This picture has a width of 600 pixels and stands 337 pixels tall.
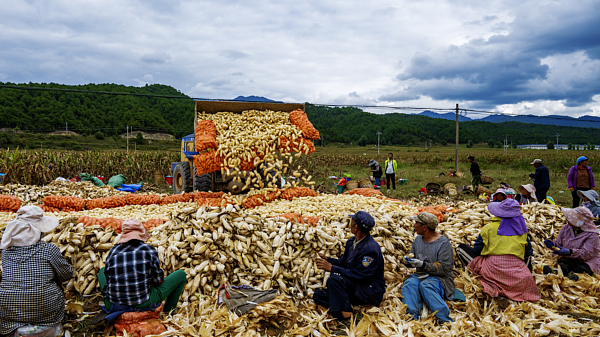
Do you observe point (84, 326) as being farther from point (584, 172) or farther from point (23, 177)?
point (23, 177)

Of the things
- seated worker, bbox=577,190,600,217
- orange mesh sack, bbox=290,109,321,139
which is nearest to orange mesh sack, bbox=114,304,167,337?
orange mesh sack, bbox=290,109,321,139

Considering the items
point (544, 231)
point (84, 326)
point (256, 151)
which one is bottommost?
point (84, 326)

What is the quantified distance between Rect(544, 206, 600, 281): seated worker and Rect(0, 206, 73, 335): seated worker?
5.92m

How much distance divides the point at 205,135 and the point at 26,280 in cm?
471

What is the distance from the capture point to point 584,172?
787 cm

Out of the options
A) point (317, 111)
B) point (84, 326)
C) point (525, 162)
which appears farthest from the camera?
point (317, 111)

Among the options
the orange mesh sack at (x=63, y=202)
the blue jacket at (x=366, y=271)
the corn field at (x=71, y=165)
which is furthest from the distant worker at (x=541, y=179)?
the corn field at (x=71, y=165)

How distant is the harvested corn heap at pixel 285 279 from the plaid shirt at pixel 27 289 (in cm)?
80

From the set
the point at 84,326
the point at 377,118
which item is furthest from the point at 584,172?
the point at 377,118

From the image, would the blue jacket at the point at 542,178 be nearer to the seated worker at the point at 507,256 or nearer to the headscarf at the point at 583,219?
the headscarf at the point at 583,219

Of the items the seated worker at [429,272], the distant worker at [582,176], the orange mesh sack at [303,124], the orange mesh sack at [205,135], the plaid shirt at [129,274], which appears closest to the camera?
the plaid shirt at [129,274]

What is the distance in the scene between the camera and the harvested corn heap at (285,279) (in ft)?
10.5

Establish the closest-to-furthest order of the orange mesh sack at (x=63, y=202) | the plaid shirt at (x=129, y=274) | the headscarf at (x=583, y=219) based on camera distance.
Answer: the plaid shirt at (x=129, y=274)
the headscarf at (x=583, y=219)
the orange mesh sack at (x=63, y=202)

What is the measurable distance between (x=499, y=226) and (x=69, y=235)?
17.0 feet
